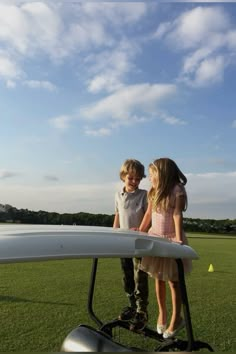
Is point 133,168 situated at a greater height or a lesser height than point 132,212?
greater

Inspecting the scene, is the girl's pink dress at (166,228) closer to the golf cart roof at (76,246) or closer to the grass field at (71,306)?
the grass field at (71,306)

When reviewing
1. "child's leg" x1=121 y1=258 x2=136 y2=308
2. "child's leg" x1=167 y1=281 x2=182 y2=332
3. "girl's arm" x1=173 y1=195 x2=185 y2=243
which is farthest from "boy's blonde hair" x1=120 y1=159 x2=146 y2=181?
"child's leg" x1=167 y1=281 x2=182 y2=332

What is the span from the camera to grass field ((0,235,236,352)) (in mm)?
4246

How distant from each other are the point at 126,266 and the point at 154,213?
63cm

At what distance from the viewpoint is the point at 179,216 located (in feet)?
13.5

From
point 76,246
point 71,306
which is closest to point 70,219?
point 71,306

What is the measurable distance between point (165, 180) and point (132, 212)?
74 centimetres

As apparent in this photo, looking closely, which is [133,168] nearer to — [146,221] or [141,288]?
[146,221]

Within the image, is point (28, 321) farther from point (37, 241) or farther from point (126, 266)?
point (37, 241)

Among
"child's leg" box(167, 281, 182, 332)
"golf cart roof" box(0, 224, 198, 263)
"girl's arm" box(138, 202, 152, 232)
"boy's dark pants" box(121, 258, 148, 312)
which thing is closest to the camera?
"golf cart roof" box(0, 224, 198, 263)

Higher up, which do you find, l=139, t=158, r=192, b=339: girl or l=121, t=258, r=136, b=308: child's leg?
l=139, t=158, r=192, b=339: girl

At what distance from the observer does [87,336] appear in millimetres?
2506

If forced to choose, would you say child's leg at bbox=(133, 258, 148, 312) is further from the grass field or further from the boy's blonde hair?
the boy's blonde hair

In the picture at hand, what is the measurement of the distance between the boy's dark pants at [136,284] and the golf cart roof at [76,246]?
1857 mm
